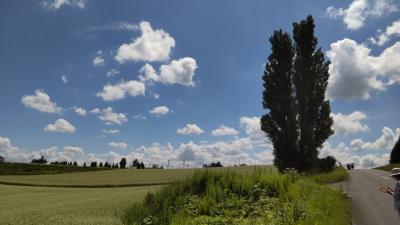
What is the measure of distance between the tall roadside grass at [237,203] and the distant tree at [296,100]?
17437 mm

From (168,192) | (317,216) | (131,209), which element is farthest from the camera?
(168,192)

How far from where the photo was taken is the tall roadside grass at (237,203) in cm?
1408

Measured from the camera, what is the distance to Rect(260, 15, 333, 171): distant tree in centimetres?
4119

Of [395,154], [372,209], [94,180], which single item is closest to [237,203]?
[372,209]

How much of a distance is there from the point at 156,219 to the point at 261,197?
4.77 meters

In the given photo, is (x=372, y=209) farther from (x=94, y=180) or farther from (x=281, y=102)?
(x=94, y=180)

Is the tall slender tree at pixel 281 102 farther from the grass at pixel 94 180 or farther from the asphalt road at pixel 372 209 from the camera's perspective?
the asphalt road at pixel 372 209

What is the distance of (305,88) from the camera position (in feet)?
142

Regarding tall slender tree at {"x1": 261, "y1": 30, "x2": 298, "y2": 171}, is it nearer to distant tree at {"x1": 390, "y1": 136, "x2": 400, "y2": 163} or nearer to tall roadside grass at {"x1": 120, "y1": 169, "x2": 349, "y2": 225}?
tall roadside grass at {"x1": 120, "y1": 169, "x2": 349, "y2": 225}

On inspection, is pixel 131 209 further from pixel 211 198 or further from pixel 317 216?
pixel 317 216

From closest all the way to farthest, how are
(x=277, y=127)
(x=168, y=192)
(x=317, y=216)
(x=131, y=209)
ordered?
1. (x=317, y=216)
2. (x=131, y=209)
3. (x=168, y=192)
4. (x=277, y=127)

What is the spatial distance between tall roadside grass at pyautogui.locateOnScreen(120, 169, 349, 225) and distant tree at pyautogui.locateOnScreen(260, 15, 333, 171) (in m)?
17.4

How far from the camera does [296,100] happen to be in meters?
43.4

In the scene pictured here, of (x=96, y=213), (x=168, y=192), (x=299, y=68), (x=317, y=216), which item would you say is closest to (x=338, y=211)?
(x=317, y=216)
